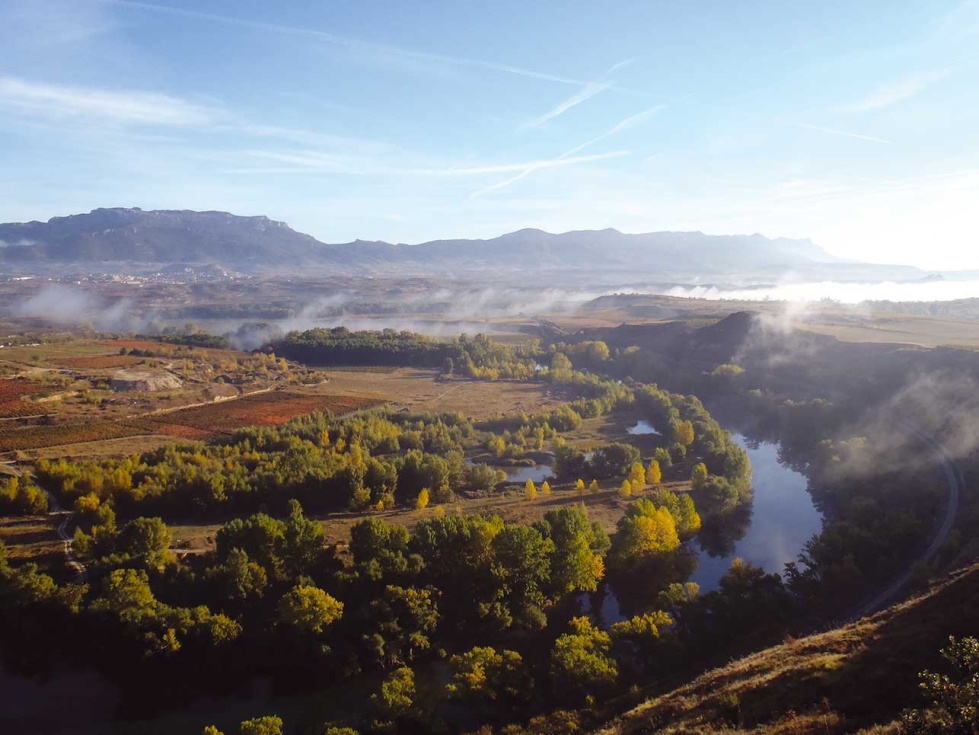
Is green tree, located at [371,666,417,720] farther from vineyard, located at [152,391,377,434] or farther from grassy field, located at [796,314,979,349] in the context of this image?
grassy field, located at [796,314,979,349]

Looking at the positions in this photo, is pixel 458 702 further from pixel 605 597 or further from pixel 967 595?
pixel 967 595

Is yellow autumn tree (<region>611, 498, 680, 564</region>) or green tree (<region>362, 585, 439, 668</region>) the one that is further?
yellow autumn tree (<region>611, 498, 680, 564</region>)

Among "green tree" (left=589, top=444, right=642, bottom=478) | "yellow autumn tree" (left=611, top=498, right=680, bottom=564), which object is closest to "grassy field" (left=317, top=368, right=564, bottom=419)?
"green tree" (left=589, top=444, right=642, bottom=478)

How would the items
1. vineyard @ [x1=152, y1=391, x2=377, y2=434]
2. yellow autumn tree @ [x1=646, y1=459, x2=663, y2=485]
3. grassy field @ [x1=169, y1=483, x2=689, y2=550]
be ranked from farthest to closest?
1. vineyard @ [x1=152, y1=391, x2=377, y2=434]
2. yellow autumn tree @ [x1=646, y1=459, x2=663, y2=485]
3. grassy field @ [x1=169, y1=483, x2=689, y2=550]

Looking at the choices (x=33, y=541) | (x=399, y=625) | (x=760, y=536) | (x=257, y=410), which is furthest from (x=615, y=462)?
(x=257, y=410)

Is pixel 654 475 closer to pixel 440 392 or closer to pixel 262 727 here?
pixel 262 727

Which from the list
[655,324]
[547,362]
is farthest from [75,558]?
[655,324]

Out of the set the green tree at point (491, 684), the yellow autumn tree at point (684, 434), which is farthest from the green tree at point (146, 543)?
the yellow autumn tree at point (684, 434)
